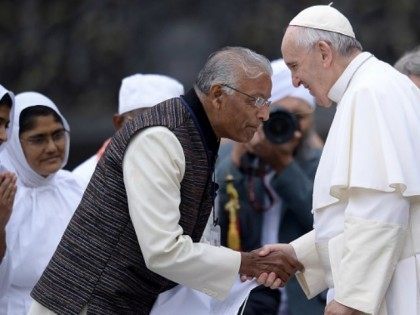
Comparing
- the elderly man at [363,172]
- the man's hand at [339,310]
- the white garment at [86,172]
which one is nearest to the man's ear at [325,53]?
the elderly man at [363,172]

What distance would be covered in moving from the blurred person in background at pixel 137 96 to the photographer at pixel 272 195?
0.55 m

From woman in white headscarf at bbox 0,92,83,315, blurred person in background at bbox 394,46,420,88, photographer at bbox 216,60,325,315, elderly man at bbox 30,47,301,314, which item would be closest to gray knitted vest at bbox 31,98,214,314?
elderly man at bbox 30,47,301,314

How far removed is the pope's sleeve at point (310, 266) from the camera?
7184 millimetres

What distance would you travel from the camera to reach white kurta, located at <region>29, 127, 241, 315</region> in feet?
21.4

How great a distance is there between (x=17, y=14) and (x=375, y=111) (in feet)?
29.1

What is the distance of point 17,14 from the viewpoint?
14883 millimetres

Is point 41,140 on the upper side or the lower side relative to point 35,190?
upper

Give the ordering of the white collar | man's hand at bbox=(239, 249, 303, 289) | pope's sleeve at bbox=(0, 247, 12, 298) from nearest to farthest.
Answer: the white collar
man's hand at bbox=(239, 249, 303, 289)
pope's sleeve at bbox=(0, 247, 12, 298)

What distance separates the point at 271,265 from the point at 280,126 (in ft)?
5.73

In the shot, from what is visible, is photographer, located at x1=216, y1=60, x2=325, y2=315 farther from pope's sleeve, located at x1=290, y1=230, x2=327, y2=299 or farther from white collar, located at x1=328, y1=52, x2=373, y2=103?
white collar, located at x1=328, y1=52, x2=373, y2=103

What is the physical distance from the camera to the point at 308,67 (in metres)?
6.70

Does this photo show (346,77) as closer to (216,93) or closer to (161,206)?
(216,93)

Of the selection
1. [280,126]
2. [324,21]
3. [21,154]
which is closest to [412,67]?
[280,126]

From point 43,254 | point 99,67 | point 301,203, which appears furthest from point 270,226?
point 99,67
